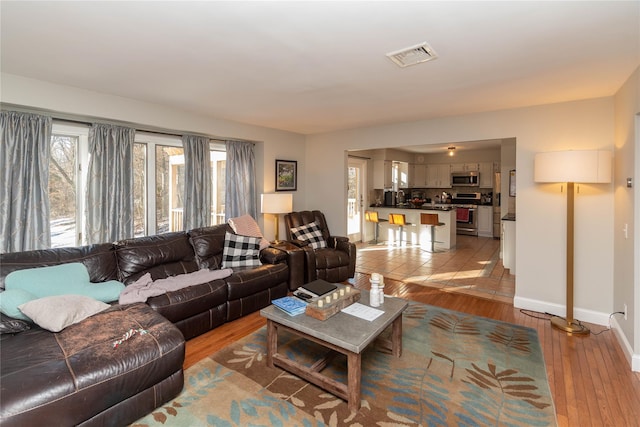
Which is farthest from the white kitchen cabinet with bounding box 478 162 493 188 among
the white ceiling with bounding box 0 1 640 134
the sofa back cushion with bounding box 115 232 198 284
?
the sofa back cushion with bounding box 115 232 198 284

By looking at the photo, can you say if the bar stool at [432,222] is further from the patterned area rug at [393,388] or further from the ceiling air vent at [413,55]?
the ceiling air vent at [413,55]

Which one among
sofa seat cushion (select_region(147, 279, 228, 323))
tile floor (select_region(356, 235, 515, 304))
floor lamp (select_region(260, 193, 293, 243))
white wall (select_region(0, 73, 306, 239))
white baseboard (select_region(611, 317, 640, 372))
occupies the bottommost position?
white baseboard (select_region(611, 317, 640, 372))

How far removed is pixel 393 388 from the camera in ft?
7.23

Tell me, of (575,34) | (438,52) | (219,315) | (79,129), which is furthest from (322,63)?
(79,129)

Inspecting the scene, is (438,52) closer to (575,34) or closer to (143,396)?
(575,34)

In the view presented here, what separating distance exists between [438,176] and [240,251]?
740 cm

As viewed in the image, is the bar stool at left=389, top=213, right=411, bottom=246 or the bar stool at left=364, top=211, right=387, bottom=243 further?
the bar stool at left=364, top=211, right=387, bottom=243

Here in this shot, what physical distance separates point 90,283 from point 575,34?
3.99m

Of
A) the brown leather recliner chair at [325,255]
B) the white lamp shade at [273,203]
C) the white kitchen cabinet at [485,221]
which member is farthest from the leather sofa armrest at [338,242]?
the white kitchen cabinet at [485,221]

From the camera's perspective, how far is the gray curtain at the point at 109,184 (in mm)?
3359

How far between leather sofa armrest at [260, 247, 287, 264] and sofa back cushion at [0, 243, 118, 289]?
1610mm

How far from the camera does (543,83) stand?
9.29 feet

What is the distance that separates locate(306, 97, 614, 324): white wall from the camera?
10.6ft

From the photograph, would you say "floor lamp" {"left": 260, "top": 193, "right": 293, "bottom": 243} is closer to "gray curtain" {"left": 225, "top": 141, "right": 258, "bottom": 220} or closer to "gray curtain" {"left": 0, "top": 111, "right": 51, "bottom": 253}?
"gray curtain" {"left": 225, "top": 141, "right": 258, "bottom": 220}
